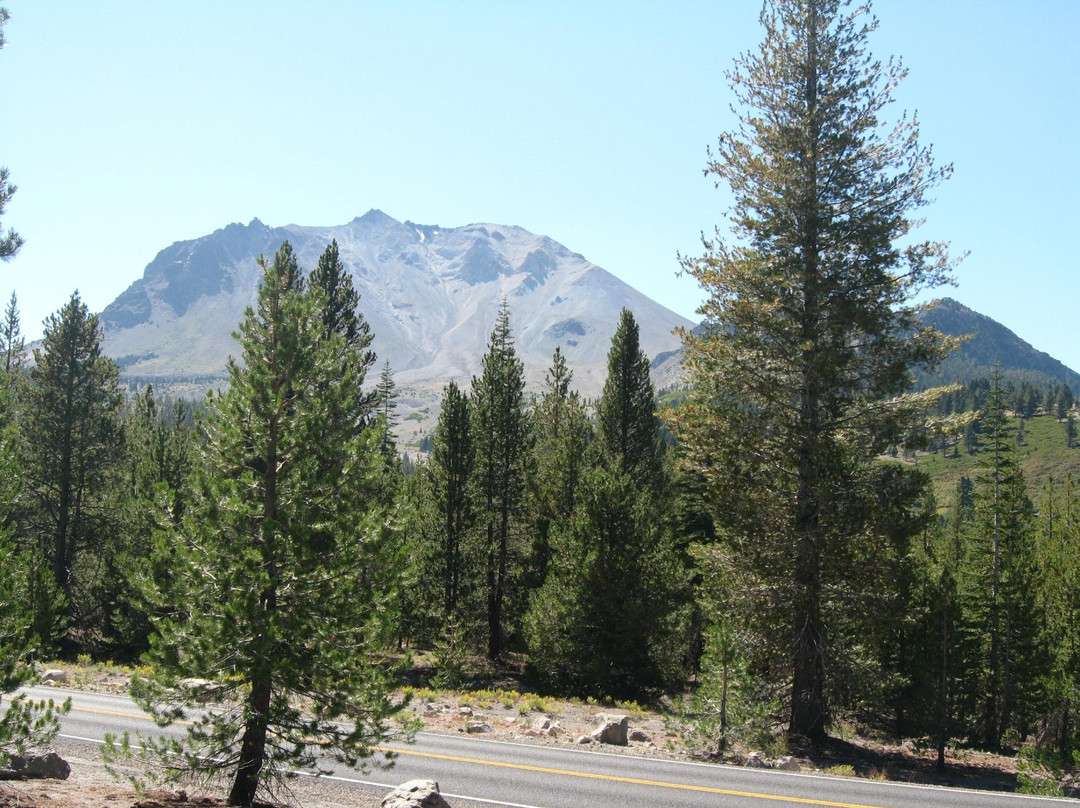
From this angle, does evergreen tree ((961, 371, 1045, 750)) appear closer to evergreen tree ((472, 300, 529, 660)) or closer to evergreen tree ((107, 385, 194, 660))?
evergreen tree ((472, 300, 529, 660))

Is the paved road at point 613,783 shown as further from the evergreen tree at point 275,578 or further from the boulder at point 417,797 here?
the evergreen tree at point 275,578

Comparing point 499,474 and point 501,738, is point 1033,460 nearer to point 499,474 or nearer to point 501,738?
point 499,474

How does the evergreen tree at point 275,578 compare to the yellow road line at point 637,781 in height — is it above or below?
above

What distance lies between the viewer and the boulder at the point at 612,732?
14.8 m

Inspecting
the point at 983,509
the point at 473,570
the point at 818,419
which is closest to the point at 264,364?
the point at 818,419

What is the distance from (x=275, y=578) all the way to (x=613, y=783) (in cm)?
638

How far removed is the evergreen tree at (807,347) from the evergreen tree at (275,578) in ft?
27.1

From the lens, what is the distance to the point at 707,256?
53.0 ft

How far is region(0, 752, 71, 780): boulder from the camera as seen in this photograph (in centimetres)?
1008

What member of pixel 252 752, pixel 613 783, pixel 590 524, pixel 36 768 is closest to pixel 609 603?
pixel 590 524

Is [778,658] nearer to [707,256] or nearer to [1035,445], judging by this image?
[707,256]

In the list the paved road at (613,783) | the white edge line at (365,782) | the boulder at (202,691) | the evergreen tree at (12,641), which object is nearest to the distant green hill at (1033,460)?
the paved road at (613,783)

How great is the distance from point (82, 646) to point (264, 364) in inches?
1145

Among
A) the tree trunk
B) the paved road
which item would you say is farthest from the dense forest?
the paved road
